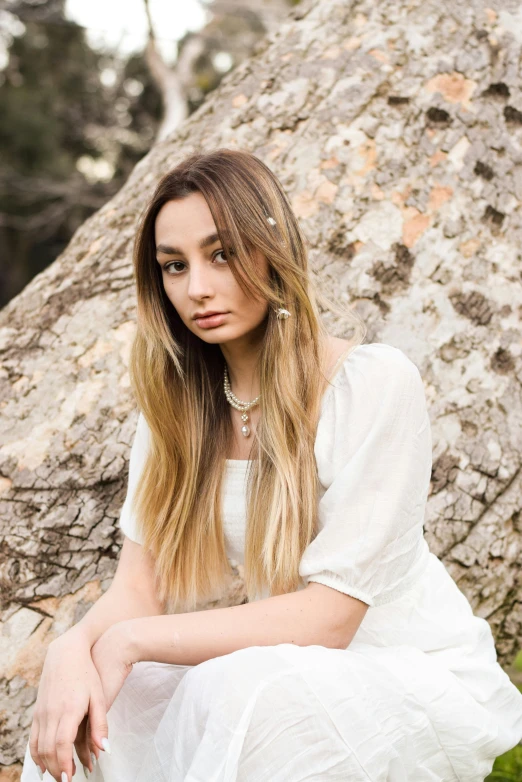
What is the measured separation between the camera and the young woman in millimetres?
1568

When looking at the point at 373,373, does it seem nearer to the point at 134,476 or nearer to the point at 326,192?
the point at 134,476

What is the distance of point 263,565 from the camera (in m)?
1.94

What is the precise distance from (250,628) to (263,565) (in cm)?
23

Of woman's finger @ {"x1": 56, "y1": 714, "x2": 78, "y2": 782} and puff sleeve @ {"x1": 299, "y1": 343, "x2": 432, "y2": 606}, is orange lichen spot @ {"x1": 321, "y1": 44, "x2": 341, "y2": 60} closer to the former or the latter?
puff sleeve @ {"x1": 299, "y1": 343, "x2": 432, "y2": 606}

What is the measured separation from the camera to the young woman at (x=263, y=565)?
5.15 ft

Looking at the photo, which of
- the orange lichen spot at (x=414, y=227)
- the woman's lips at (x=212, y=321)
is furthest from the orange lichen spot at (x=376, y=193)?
the woman's lips at (x=212, y=321)

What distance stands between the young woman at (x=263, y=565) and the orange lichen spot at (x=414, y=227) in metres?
0.83

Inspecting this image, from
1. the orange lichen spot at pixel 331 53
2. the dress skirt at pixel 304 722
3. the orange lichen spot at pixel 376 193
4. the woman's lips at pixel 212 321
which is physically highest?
the orange lichen spot at pixel 331 53

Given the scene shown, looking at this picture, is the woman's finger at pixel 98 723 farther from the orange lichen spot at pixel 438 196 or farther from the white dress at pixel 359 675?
the orange lichen spot at pixel 438 196

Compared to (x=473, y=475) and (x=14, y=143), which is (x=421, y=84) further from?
(x=14, y=143)

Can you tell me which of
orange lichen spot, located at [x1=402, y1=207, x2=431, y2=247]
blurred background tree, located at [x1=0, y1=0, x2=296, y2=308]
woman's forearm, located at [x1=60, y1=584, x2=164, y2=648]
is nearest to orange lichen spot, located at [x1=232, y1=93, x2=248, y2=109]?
orange lichen spot, located at [x1=402, y1=207, x2=431, y2=247]

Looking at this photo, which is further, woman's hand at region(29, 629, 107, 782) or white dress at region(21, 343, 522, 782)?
woman's hand at region(29, 629, 107, 782)

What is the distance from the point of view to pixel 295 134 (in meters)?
2.93

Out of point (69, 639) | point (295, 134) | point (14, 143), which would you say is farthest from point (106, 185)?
point (69, 639)
